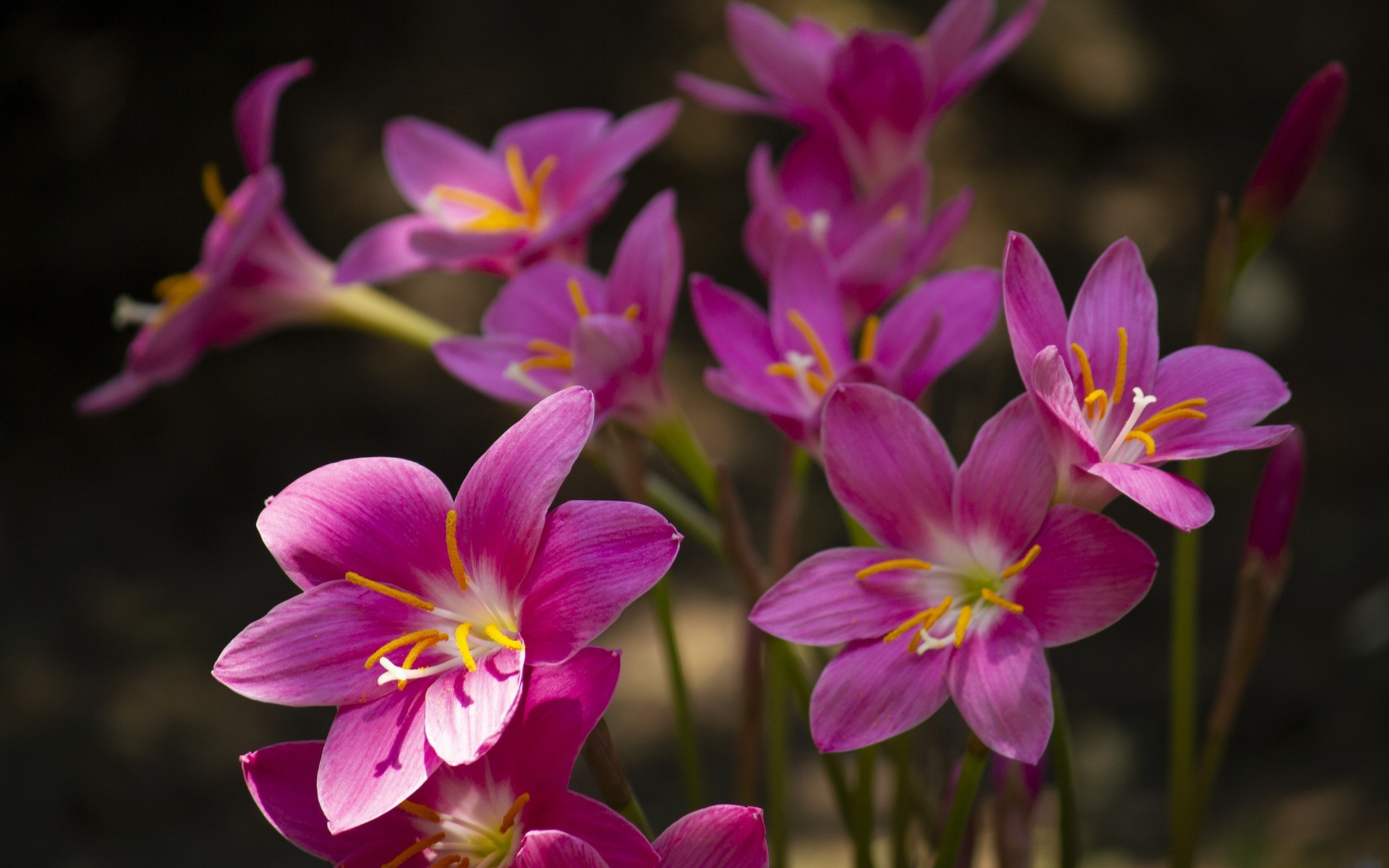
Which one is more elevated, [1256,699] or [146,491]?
[146,491]

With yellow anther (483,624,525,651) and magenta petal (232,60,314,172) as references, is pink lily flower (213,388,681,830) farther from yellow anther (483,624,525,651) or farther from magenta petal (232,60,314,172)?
magenta petal (232,60,314,172)

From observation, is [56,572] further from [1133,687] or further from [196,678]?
[1133,687]

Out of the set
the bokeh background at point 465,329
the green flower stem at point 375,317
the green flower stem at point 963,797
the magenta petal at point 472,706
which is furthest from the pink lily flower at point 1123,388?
the bokeh background at point 465,329

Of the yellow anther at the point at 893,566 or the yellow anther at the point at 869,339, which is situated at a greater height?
the yellow anther at the point at 869,339

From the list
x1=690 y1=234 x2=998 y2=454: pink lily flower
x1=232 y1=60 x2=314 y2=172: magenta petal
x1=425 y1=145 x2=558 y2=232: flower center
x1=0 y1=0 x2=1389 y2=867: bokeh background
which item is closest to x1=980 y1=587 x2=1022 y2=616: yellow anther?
x1=690 y1=234 x2=998 y2=454: pink lily flower

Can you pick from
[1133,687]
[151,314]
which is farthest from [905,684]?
[1133,687]

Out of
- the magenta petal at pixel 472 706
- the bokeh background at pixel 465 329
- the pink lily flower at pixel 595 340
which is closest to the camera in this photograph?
the magenta petal at pixel 472 706

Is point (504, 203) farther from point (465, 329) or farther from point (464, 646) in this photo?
point (465, 329)

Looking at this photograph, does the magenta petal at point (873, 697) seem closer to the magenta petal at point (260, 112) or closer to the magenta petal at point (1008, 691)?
the magenta petal at point (1008, 691)
